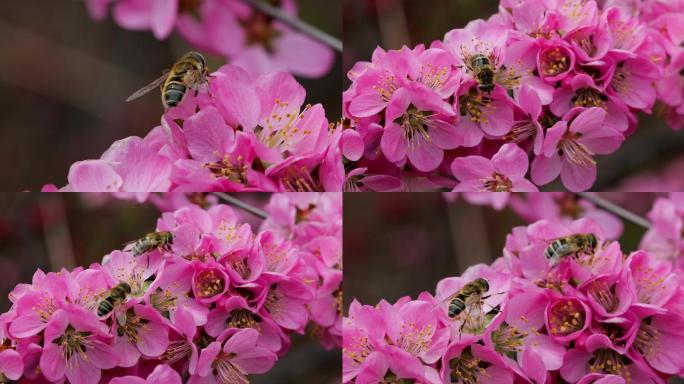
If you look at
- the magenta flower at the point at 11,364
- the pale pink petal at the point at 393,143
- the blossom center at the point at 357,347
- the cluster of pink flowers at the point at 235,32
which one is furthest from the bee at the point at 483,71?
the magenta flower at the point at 11,364

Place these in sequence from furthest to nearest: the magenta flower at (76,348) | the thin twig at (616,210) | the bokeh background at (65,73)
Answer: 1. the bokeh background at (65,73)
2. the thin twig at (616,210)
3. the magenta flower at (76,348)

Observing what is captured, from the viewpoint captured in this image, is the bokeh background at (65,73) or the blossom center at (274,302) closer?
the blossom center at (274,302)

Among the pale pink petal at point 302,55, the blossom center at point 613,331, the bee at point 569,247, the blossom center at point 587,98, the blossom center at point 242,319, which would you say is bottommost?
the blossom center at point 613,331

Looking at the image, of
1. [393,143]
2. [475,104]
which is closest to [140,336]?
[393,143]

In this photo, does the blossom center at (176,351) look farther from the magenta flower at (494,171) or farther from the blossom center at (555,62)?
the blossom center at (555,62)

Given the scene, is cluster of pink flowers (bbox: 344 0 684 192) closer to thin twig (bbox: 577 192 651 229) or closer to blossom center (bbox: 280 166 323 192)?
blossom center (bbox: 280 166 323 192)

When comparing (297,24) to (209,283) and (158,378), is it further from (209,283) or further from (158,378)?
(158,378)

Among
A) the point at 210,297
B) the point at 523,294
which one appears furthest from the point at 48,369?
the point at 523,294
